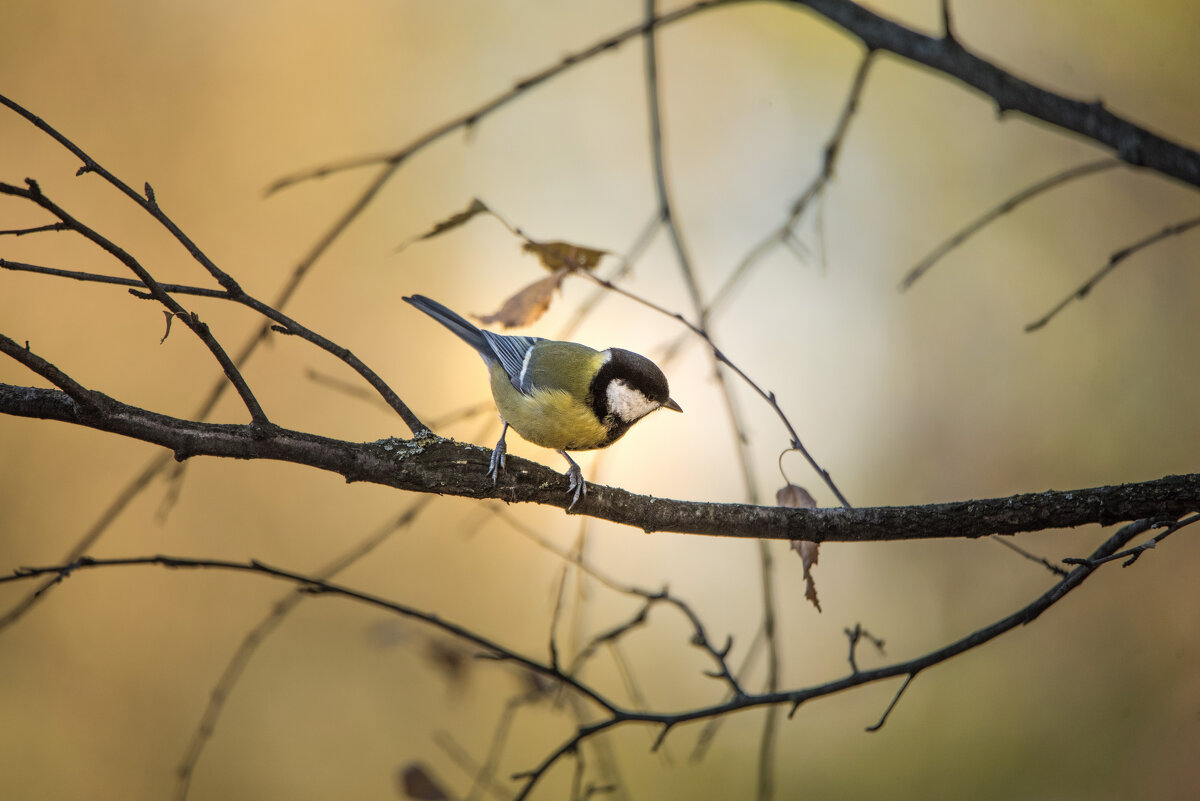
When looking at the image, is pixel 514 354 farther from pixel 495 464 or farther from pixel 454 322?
pixel 495 464

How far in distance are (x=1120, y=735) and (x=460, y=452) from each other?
2.25 m

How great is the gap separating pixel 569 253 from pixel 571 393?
1.28 ft

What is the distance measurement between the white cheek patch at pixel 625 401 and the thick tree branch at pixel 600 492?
17.7 inches

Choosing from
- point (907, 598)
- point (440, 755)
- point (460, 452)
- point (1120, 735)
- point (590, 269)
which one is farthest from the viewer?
point (907, 598)

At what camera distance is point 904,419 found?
2.84 m

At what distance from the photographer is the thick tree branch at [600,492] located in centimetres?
98

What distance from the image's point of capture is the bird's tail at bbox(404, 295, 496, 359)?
167 centimetres

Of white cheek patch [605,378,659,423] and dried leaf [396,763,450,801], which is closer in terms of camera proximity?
dried leaf [396,763,450,801]

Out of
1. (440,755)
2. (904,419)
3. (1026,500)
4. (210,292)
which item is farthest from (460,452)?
(904,419)

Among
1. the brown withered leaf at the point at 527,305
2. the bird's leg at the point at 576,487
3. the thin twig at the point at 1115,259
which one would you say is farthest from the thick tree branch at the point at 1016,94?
the bird's leg at the point at 576,487

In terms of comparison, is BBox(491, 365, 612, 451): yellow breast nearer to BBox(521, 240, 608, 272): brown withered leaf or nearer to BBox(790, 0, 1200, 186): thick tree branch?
BBox(521, 240, 608, 272): brown withered leaf

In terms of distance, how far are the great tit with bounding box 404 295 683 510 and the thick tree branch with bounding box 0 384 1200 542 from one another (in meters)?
0.40

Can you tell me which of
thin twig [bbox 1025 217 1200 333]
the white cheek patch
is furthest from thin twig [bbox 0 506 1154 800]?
the white cheek patch

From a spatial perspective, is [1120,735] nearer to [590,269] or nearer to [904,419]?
[904,419]
